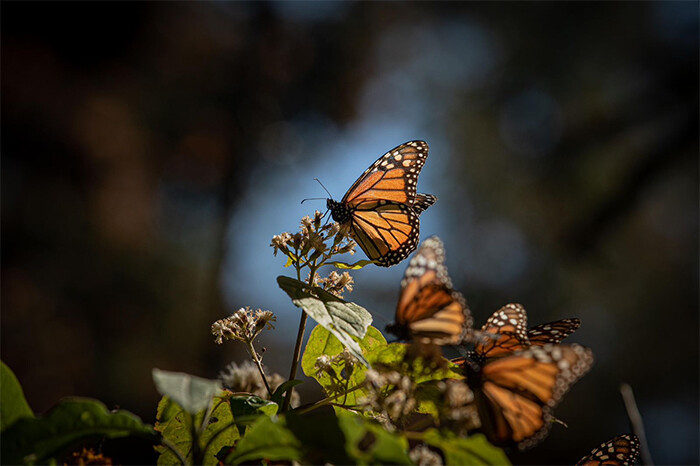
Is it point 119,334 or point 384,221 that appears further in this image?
point 119,334

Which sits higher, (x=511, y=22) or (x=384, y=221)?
(x=511, y=22)

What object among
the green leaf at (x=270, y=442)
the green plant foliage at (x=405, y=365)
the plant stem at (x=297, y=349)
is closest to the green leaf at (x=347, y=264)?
the plant stem at (x=297, y=349)

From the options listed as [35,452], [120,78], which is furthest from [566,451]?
[120,78]

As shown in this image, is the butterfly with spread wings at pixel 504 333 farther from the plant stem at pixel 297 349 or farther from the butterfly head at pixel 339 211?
the butterfly head at pixel 339 211

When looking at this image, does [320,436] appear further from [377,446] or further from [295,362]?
[295,362]

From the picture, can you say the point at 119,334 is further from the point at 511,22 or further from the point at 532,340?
the point at 511,22

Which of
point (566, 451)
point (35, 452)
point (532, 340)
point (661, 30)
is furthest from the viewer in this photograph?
point (661, 30)
